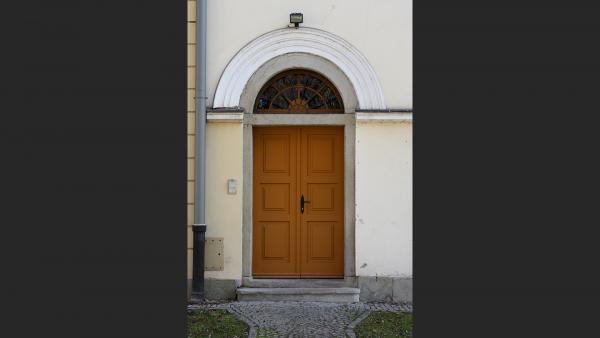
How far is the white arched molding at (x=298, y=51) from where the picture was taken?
7707 millimetres

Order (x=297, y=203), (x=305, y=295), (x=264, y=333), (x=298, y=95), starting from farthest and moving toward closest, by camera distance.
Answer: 1. (x=297, y=203)
2. (x=298, y=95)
3. (x=305, y=295)
4. (x=264, y=333)

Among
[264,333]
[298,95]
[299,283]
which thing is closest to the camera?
[264,333]

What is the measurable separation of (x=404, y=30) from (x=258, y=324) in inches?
163

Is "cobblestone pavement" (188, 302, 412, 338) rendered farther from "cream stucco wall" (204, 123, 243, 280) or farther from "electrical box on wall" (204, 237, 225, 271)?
"cream stucco wall" (204, 123, 243, 280)

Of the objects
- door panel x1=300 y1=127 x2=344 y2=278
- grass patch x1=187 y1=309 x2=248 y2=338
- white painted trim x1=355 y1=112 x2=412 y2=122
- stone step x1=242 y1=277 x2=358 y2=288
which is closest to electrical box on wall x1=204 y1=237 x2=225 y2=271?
stone step x1=242 y1=277 x2=358 y2=288

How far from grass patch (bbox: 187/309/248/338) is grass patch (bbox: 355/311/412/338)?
1280 mm

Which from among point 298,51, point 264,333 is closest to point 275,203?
point 298,51

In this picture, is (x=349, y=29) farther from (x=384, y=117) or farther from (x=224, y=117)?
(x=224, y=117)

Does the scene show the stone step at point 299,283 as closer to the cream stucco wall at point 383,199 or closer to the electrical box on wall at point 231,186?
the cream stucco wall at point 383,199

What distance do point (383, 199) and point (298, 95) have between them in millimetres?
1795

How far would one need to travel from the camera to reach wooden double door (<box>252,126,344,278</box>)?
8.04 m

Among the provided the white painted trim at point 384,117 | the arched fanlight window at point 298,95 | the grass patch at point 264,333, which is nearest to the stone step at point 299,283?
the grass patch at point 264,333

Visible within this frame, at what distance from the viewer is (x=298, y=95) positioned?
793 cm

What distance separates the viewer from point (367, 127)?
770 centimetres
